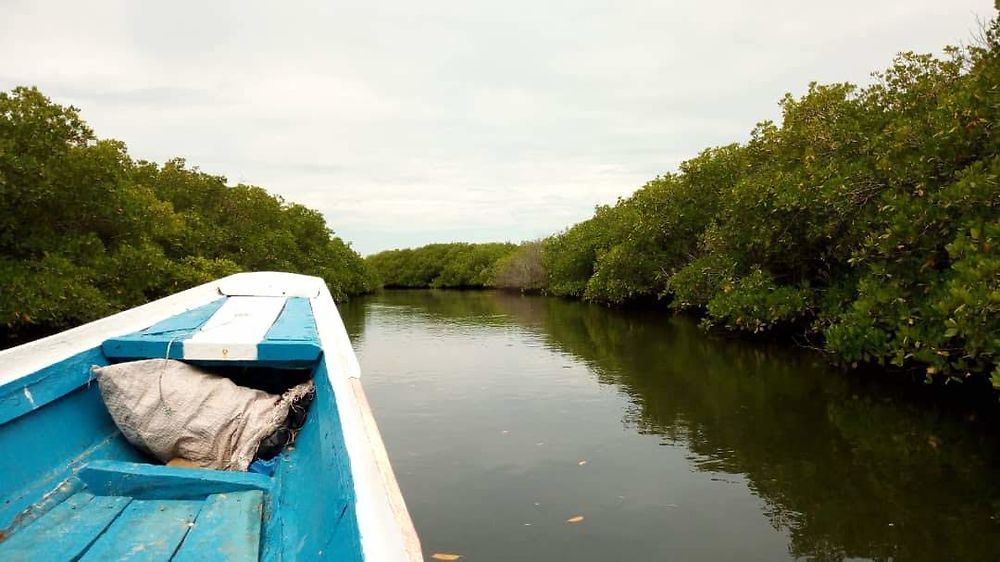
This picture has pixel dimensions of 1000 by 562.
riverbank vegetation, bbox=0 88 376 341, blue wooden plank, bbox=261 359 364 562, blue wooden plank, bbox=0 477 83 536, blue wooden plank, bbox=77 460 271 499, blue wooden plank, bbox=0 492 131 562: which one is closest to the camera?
blue wooden plank, bbox=261 359 364 562

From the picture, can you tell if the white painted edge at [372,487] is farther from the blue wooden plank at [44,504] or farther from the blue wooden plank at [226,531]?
the blue wooden plank at [44,504]

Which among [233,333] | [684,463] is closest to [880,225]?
[684,463]

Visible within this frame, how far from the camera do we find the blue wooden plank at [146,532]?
2125 mm

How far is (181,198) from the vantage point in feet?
86.7

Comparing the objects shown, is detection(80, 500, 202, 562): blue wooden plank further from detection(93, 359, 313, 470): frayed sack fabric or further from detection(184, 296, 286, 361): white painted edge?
detection(184, 296, 286, 361): white painted edge

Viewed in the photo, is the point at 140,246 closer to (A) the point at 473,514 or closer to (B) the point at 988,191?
(A) the point at 473,514

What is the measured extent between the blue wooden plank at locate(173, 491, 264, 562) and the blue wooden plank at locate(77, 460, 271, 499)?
57mm

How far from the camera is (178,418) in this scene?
10.3ft

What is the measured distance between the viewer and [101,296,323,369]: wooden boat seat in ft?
11.6

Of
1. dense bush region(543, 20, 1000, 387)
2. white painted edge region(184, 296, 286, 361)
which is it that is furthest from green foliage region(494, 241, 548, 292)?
white painted edge region(184, 296, 286, 361)

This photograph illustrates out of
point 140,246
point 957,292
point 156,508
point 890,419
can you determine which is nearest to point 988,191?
point 957,292

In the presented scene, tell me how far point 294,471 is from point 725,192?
54.9 feet

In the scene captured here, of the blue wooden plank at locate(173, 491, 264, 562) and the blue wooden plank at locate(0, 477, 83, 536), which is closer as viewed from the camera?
the blue wooden plank at locate(173, 491, 264, 562)

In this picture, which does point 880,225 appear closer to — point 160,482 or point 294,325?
point 294,325
